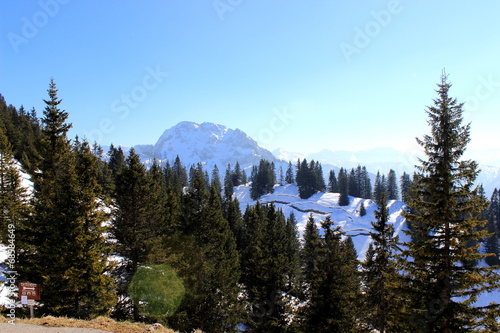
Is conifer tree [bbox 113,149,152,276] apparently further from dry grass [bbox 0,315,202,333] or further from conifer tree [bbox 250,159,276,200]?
conifer tree [bbox 250,159,276,200]

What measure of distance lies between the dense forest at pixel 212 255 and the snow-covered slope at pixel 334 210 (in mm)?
64189

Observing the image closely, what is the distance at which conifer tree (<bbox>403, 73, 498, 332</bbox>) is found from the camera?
10875 millimetres

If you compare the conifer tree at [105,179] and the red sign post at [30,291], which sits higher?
the conifer tree at [105,179]

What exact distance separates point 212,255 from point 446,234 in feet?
54.5

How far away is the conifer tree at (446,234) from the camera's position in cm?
1088

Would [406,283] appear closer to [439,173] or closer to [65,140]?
[439,173]

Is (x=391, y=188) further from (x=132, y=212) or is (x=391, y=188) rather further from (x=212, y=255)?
(x=132, y=212)

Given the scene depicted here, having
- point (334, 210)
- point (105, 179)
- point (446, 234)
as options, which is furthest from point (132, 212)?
point (334, 210)

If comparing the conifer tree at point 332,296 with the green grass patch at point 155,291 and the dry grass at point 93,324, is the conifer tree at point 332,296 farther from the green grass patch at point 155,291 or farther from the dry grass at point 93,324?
the dry grass at point 93,324

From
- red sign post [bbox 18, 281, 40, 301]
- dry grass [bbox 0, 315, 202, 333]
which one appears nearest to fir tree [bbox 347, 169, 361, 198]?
dry grass [bbox 0, 315, 202, 333]

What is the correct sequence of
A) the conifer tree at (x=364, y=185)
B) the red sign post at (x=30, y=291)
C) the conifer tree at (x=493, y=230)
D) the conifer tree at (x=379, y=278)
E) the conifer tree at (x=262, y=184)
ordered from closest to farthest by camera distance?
the red sign post at (x=30, y=291) → the conifer tree at (x=379, y=278) → the conifer tree at (x=493, y=230) → the conifer tree at (x=364, y=185) → the conifer tree at (x=262, y=184)

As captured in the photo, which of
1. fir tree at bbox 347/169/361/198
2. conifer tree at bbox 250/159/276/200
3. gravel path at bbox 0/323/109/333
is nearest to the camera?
gravel path at bbox 0/323/109/333

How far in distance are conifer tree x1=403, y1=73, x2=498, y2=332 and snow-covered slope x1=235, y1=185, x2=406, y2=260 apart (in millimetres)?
71173

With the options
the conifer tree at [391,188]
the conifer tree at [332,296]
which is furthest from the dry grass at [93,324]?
the conifer tree at [391,188]
